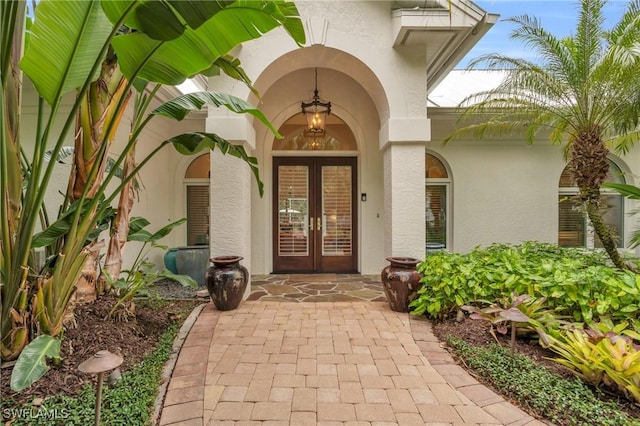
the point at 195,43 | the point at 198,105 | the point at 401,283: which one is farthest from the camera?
the point at 401,283

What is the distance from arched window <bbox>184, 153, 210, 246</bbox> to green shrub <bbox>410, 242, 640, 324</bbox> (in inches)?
228

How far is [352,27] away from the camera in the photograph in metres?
5.31

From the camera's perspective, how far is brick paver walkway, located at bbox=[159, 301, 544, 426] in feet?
8.18

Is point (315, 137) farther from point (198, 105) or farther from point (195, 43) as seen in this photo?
point (195, 43)

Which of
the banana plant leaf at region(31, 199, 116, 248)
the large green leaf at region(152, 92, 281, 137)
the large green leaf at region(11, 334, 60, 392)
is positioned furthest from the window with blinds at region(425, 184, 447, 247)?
the large green leaf at region(11, 334, 60, 392)

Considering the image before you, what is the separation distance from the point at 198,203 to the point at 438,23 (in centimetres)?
669

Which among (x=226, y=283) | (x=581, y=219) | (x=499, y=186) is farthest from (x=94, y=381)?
(x=581, y=219)

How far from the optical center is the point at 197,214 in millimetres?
8359

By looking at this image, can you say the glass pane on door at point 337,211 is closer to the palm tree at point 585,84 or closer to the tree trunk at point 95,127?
the palm tree at point 585,84

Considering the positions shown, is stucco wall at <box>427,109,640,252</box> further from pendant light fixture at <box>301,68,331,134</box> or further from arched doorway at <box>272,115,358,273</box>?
pendant light fixture at <box>301,68,331,134</box>

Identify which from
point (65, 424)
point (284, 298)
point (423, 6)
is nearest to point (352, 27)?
point (423, 6)

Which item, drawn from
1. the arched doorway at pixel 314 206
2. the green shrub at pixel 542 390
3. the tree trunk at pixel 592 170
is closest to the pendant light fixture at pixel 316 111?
the arched doorway at pixel 314 206

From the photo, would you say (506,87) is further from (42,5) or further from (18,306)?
(18,306)

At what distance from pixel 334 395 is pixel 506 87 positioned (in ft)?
19.9
